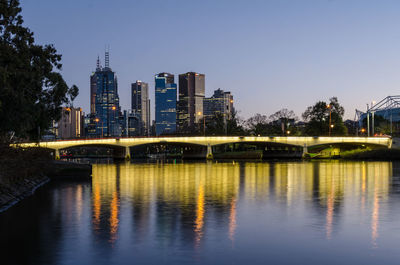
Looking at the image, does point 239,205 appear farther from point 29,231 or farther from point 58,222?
point 29,231

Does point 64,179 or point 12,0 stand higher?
point 12,0

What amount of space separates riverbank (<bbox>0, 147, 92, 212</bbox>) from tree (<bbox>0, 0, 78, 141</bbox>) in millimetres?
1887

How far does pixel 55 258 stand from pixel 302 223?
861 cm

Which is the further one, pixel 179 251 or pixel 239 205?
pixel 239 205

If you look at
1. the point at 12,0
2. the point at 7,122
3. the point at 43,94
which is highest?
the point at 12,0

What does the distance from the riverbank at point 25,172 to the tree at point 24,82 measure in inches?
74.3

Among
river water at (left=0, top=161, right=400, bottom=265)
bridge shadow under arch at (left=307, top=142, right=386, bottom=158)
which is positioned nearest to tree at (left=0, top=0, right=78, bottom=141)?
river water at (left=0, top=161, right=400, bottom=265)

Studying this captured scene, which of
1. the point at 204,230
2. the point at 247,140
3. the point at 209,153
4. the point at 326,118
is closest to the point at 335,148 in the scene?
the point at 326,118

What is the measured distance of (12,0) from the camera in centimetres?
3172

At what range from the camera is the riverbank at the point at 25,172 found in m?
24.1

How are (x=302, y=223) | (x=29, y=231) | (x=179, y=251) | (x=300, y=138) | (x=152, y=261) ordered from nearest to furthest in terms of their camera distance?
1. (x=152, y=261)
2. (x=179, y=251)
3. (x=29, y=231)
4. (x=302, y=223)
5. (x=300, y=138)

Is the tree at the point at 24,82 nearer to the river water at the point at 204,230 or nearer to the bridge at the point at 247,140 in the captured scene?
the river water at the point at 204,230

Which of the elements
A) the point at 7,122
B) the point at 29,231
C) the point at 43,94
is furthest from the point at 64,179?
the point at 29,231

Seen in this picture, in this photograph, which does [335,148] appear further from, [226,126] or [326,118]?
[226,126]
